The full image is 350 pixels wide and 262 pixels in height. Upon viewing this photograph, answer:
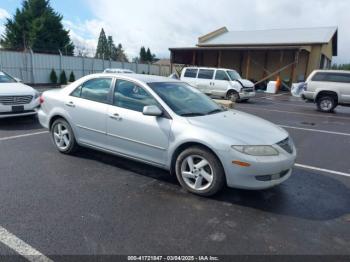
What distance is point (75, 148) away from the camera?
5.34 metres

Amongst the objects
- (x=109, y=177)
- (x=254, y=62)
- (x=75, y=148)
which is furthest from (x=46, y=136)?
(x=254, y=62)

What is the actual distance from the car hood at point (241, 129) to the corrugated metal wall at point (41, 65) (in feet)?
72.9

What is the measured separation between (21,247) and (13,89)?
6.47 metres

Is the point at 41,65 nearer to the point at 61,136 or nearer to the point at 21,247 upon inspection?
the point at 61,136

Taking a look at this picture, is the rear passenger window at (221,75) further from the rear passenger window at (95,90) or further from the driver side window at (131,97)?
the driver side window at (131,97)

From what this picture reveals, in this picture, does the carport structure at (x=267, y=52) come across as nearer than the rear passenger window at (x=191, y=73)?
No

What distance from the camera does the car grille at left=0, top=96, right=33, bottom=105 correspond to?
299 inches

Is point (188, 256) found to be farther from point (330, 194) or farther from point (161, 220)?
point (330, 194)

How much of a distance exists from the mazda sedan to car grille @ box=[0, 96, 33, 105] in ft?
9.63

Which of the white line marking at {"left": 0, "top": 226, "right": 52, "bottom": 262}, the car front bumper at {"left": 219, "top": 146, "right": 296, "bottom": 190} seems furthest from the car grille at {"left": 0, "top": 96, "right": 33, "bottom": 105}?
the car front bumper at {"left": 219, "top": 146, "right": 296, "bottom": 190}

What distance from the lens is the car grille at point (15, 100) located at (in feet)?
24.9

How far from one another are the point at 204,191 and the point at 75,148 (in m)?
2.71

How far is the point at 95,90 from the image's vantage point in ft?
16.4

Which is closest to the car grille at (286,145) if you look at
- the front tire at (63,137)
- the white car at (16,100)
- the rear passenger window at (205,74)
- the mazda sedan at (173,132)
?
the mazda sedan at (173,132)
